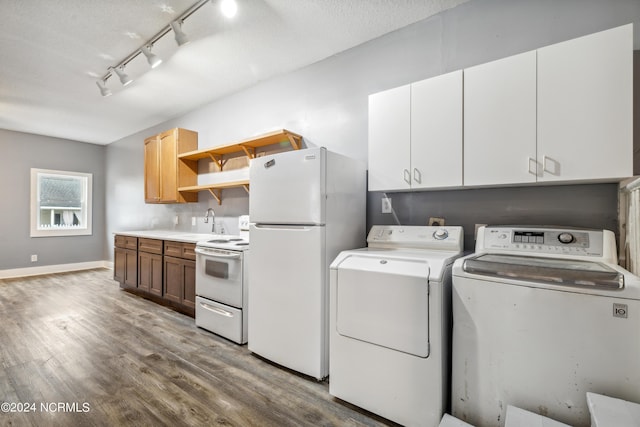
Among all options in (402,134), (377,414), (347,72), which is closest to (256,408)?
(377,414)

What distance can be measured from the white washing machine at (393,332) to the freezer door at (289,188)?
434mm

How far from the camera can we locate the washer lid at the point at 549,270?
1239 millimetres

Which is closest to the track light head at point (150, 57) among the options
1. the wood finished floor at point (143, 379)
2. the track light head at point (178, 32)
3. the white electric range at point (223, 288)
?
the track light head at point (178, 32)

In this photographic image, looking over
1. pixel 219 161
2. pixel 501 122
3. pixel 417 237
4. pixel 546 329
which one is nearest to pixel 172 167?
pixel 219 161

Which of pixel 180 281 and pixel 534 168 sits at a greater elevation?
pixel 534 168

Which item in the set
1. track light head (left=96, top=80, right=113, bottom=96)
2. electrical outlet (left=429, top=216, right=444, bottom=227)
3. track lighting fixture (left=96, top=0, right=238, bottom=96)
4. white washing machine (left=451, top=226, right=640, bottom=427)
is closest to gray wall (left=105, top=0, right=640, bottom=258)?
electrical outlet (left=429, top=216, right=444, bottom=227)

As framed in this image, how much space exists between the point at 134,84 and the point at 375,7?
2866 millimetres

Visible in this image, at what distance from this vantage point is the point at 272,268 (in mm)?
2305

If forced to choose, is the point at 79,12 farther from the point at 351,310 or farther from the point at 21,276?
the point at 21,276

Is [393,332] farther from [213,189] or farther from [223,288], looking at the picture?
[213,189]

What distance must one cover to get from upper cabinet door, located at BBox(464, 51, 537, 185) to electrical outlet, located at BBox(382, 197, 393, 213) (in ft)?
2.30

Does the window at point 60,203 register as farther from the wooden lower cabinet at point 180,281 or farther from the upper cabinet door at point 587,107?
the upper cabinet door at point 587,107

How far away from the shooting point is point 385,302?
166 cm

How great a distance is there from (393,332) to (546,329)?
2.22 ft
